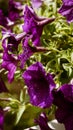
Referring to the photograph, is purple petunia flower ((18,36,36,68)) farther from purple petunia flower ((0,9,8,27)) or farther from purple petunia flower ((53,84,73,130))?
purple petunia flower ((0,9,8,27))

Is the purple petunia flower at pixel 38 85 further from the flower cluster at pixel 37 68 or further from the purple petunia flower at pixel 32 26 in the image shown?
the purple petunia flower at pixel 32 26

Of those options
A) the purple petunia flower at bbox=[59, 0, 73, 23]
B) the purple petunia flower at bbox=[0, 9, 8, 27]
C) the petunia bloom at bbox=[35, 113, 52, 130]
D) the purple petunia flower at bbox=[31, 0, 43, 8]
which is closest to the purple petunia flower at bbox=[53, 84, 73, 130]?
the petunia bloom at bbox=[35, 113, 52, 130]

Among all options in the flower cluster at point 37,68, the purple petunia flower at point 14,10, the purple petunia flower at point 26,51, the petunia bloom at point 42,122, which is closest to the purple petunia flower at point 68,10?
the flower cluster at point 37,68

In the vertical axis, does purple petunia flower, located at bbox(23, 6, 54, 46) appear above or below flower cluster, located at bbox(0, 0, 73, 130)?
above

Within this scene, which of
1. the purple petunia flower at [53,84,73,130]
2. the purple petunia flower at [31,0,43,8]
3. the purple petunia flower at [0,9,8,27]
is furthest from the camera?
the purple petunia flower at [0,9,8,27]

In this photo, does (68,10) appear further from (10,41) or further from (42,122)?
(42,122)

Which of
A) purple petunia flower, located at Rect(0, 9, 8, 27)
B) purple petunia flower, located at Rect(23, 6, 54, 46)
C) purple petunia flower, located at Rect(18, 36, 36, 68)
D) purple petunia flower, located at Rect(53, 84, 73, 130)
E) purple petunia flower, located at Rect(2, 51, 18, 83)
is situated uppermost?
purple petunia flower, located at Rect(23, 6, 54, 46)
